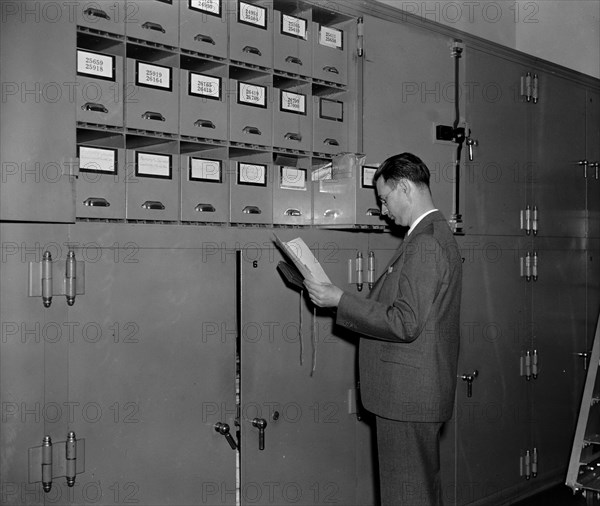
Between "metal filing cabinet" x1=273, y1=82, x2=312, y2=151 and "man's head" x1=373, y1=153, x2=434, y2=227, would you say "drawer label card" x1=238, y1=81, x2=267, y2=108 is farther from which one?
"man's head" x1=373, y1=153, x2=434, y2=227

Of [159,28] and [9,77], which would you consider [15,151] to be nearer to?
[9,77]

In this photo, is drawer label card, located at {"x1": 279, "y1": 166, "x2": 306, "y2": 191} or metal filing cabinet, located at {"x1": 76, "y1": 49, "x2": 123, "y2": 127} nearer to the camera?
metal filing cabinet, located at {"x1": 76, "y1": 49, "x2": 123, "y2": 127}

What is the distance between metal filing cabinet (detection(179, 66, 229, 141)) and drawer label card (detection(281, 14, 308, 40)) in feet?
1.00

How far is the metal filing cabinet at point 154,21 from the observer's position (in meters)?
2.05

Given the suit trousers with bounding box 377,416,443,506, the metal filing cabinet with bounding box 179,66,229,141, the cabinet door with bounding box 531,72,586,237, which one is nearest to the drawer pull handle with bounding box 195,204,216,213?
the metal filing cabinet with bounding box 179,66,229,141

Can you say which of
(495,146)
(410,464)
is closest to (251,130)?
(410,464)

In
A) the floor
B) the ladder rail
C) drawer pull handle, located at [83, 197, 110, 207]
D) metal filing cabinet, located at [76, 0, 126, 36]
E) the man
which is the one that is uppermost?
metal filing cabinet, located at [76, 0, 126, 36]

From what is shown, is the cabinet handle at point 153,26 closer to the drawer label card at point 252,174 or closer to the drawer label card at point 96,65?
the drawer label card at point 96,65

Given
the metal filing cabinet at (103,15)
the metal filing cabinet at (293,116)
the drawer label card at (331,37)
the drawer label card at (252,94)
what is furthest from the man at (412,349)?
the metal filing cabinet at (103,15)

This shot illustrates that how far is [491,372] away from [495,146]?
106 cm

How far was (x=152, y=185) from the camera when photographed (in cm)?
213

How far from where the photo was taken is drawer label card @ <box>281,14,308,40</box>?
7.98ft

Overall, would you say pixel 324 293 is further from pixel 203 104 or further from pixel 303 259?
pixel 203 104

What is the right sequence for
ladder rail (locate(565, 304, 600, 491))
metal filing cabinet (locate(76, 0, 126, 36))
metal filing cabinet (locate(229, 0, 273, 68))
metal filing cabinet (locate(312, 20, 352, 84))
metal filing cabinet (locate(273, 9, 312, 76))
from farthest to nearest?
ladder rail (locate(565, 304, 600, 491)) < metal filing cabinet (locate(312, 20, 352, 84)) < metal filing cabinet (locate(273, 9, 312, 76)) < metal filing cabinet (locate(229, 0, 273, 68)) < metal filing cabinet (locate(76, 0, 126, 36))
